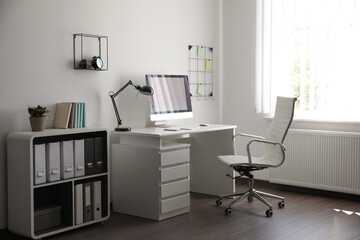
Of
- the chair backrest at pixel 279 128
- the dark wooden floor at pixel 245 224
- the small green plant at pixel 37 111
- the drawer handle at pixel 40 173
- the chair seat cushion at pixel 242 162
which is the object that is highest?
the small green plant at pixel 37 111

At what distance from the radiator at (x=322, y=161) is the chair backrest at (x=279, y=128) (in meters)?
0.66

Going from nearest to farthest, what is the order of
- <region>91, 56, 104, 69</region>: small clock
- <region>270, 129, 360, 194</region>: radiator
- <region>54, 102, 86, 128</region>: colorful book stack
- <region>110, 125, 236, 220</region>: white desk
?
<region>54, 102, 86, 128</region>: colorful book stack
<region>110, 125, 236, 220</region>: white desk
<region>91, 56, 104, 69</region>: small clock
<region>270, 129, 360, 194</region>: radiator

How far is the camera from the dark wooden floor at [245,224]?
144 inches

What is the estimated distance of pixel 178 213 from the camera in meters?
4.25

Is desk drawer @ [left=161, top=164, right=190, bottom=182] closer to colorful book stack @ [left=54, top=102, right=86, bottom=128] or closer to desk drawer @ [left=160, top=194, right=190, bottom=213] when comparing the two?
desk drawer @ [left=160, top=194, right=190, bottom=213]

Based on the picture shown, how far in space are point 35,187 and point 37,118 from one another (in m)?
0.52

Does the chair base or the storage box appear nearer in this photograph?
the storage box

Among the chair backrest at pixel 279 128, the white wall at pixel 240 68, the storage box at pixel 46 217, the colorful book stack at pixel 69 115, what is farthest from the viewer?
the white wall at pixel 240 68

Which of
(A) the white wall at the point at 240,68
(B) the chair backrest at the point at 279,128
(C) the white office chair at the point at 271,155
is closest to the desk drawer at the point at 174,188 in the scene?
(C) the white office chair at the point at 271,155

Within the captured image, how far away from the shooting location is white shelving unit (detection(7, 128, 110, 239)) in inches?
135

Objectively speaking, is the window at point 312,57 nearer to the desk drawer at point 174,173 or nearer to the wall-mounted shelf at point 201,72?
the wall-mounted shelf at point 201,72

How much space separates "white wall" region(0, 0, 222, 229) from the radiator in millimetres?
1088

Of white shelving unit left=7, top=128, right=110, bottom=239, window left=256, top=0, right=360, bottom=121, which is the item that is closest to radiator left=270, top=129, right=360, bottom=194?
window left=256, top=0, right=360, bottom=121

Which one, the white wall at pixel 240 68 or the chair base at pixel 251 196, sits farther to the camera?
the white wall at pixel 240 68
